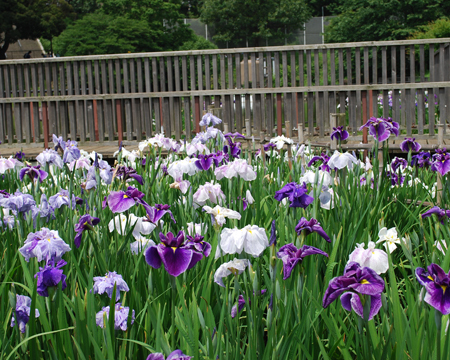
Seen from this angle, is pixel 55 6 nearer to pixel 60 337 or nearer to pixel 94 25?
pixel 94 25

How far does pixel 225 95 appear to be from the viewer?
23.8 ft

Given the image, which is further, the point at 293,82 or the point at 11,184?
the point at 293,82

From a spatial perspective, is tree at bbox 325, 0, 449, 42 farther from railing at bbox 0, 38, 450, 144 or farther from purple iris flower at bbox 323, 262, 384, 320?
purple iris flower at bbox 323, 262, 384, 320

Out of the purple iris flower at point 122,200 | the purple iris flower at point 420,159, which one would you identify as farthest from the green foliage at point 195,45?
the purple iris flower at point 122,200

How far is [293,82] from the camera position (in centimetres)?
711

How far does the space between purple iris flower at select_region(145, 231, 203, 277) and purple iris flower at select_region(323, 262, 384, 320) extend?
37 cm

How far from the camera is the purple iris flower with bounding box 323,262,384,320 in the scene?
1.00 m

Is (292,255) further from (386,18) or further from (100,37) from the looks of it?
(386,18)

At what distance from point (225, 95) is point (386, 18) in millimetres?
25254

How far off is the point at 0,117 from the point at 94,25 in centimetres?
1600

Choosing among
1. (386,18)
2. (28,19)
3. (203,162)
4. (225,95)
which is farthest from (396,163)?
(28,19)

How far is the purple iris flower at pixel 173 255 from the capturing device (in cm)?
122

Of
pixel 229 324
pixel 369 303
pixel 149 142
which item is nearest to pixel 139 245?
pixel 229 324

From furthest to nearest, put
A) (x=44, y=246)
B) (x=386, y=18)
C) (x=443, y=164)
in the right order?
(x=386, y=18), (x=443, y=164), (x=44, y=246)
